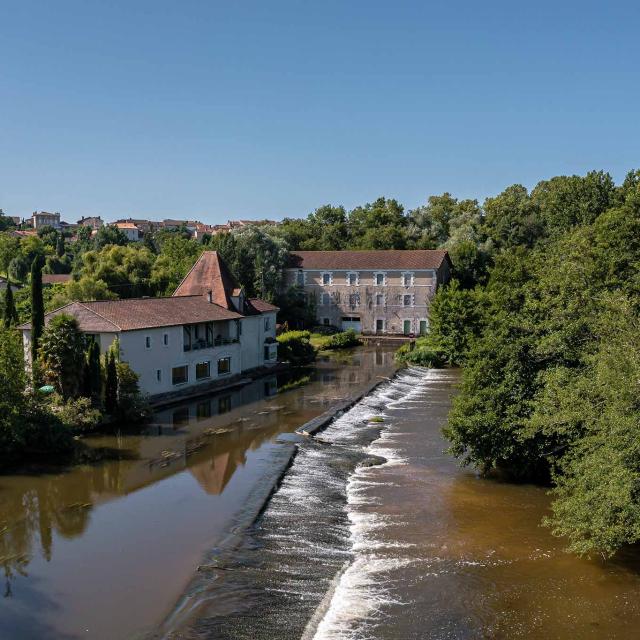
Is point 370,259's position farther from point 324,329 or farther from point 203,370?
point 203,370

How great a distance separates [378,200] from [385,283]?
127 feet

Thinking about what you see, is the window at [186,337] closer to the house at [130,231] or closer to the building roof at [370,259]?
the building roof at [370,259]

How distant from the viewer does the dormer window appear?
6731cm

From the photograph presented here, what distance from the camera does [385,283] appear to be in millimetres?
67312

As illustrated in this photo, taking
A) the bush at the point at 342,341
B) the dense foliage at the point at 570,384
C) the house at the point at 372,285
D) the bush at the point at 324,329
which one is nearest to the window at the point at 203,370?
the dense foliage at the point at 570,384

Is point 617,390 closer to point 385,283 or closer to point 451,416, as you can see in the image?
point 451,416

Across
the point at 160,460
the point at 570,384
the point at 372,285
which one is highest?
the point at 372,285

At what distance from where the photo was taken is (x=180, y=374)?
37406 mm

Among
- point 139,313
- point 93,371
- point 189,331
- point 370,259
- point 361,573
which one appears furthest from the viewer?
point 370,259

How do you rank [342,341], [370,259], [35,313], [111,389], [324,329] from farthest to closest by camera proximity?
1. [370,259]
2. [324,329]
3. [342,341]
4. [35,313]
5. [111,389]

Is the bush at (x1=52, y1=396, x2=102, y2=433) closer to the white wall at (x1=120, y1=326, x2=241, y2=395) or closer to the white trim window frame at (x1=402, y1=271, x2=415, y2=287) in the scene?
the white wall at (x1=120, y1=326, x2=241, y2=395)

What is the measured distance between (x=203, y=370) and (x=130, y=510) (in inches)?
731

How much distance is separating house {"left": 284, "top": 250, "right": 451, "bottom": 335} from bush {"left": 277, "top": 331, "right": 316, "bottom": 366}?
15.8 m

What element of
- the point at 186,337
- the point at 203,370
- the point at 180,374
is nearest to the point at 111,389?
the point at 180,374
